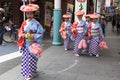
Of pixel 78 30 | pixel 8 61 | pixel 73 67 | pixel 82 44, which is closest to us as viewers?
pixel 73 67

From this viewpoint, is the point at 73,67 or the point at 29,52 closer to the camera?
the point at 29,52

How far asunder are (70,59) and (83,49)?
159 centimetres

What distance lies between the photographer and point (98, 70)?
419 inches

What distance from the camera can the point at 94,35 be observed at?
1348 cm

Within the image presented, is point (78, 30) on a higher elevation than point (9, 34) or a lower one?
higher

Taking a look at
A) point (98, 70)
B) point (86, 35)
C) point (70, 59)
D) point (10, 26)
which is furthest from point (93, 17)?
point (10, 26)

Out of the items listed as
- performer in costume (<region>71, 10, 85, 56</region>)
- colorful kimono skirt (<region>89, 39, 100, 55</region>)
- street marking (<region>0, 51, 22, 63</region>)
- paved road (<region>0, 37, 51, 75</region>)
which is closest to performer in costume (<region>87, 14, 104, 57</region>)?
colorful kimono skirt (<region>89, 39, 100, 55</region>)

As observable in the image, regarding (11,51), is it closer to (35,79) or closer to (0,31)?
(0,31)

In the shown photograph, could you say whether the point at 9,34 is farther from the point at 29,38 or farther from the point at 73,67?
the point at 29,38

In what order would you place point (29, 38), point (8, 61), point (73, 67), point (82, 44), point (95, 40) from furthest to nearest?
1. point (95, 40)
2. point (82, 44)
3. point (8, 61)
4. point (73, 67)
5. point (29, 38)

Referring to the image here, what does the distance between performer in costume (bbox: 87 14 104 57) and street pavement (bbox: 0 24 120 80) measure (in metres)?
0.34

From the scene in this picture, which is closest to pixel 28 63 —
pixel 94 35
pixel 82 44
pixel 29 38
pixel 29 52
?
pixel 29 52

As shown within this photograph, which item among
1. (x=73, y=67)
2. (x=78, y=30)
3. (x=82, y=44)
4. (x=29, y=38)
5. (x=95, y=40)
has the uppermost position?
(x=29, y=38)

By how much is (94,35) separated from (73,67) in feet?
9.21
